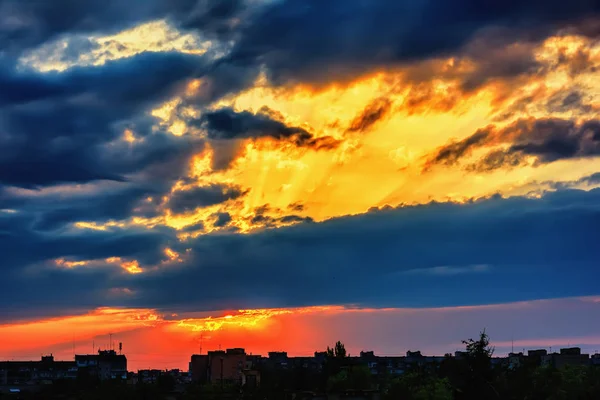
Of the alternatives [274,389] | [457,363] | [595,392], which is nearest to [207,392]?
[274,389]

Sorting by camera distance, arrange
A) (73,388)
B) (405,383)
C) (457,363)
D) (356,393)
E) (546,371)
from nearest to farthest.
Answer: (356,393)
(457,363)
(405,383)
(546,371)
(73,388)

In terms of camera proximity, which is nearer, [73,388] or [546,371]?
[546,371]

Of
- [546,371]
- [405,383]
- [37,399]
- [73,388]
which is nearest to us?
[405,383]

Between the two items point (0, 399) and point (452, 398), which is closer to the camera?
point (452, 398)

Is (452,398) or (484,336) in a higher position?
(484,336)

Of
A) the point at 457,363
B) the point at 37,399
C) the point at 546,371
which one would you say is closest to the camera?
the point at 457,363

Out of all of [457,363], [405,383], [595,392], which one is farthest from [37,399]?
[595,392]

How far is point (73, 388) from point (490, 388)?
8416cm

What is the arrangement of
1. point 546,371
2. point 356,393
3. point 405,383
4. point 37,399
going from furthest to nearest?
point 546,371 → point 37,399 → point 405,383 → point 356,393

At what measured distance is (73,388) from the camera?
145 metres

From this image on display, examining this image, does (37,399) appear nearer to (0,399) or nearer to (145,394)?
(0,399)

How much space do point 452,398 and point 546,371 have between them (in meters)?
47.3

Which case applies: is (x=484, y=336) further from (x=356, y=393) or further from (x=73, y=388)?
(x=73, y=388)

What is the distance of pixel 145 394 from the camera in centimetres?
9656
